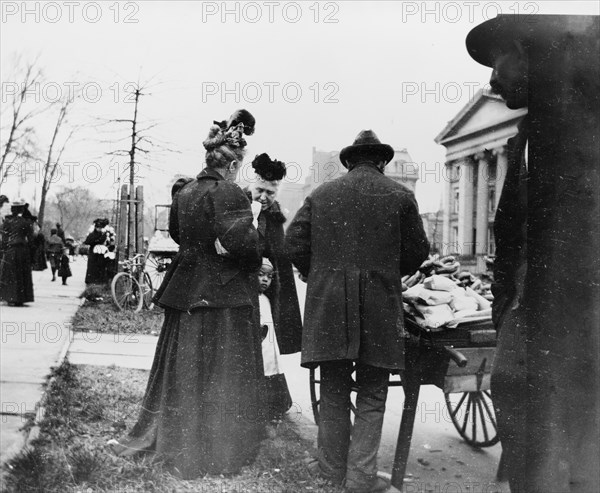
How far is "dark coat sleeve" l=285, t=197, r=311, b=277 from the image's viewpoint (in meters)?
3.78

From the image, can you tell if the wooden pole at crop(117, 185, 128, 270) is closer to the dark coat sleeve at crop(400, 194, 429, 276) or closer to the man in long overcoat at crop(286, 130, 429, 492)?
the man in long overcoat at crop(286, 130, 429, 492)

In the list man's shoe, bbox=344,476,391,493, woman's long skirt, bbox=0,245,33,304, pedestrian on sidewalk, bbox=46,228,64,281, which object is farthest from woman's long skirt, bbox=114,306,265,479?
pedestrian on sidewalk, bbox=46,228,64,281

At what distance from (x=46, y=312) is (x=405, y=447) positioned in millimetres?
8399

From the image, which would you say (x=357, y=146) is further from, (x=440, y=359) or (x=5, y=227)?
(x=5, y=227)

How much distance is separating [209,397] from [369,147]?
68.3 inches

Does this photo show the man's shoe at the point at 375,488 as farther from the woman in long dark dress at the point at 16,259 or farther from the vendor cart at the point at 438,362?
the woman in long dark dress at the point at 16,259

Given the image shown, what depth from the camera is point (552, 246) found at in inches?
102

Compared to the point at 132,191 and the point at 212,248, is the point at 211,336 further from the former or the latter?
the point at 132,191

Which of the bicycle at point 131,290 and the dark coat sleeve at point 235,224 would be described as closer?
the dark coat sleeve at point 235,224

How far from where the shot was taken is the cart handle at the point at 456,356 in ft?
11.3

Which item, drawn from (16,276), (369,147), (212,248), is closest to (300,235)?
(212,248)

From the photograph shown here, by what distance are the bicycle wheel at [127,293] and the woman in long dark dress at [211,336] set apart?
286 inches

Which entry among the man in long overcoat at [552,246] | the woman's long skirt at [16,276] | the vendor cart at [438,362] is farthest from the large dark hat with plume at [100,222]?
the man in long overcoat at [552,246]

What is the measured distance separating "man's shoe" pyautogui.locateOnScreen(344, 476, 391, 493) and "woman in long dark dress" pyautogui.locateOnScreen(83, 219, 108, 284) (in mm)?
12063
